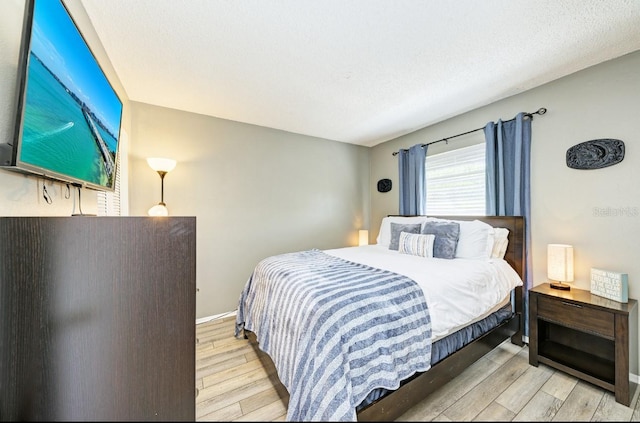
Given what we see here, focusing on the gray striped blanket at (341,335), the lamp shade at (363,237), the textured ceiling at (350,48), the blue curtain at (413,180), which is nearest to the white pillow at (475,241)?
the blue curtain at (413,180)

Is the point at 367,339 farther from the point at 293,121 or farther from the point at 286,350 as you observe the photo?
the point at 293,121

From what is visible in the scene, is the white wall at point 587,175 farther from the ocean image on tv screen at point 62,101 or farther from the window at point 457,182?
the ocean image on tv screen at point 62,101

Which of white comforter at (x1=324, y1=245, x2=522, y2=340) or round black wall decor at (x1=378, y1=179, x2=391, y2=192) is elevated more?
round black wall decor at (x1=378, y1=179, x2=391, y2=192)

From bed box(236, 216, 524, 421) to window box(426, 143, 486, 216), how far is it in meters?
0.41

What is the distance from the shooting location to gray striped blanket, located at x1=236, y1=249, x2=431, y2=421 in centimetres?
108

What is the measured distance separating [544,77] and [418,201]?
179 centimetres

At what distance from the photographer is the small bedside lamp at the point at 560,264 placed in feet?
6.49

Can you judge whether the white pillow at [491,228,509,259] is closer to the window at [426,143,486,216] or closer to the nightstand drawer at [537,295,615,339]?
the window at [426,143,486,216]

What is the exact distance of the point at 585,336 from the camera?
1.96 m

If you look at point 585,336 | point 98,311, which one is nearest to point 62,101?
point 98,311

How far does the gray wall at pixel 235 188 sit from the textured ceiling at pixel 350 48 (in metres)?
0.39

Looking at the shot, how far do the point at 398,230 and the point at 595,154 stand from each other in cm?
180

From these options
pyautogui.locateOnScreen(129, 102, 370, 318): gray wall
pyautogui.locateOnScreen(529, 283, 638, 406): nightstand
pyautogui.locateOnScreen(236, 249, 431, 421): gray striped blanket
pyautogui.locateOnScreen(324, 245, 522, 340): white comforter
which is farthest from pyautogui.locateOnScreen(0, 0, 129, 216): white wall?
pyautogui.locateOnScreen(529, 283, 638, 406): nightstand

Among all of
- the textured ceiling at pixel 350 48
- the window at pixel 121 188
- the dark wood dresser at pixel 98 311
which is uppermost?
the textured ceiling at pixel 350 48
